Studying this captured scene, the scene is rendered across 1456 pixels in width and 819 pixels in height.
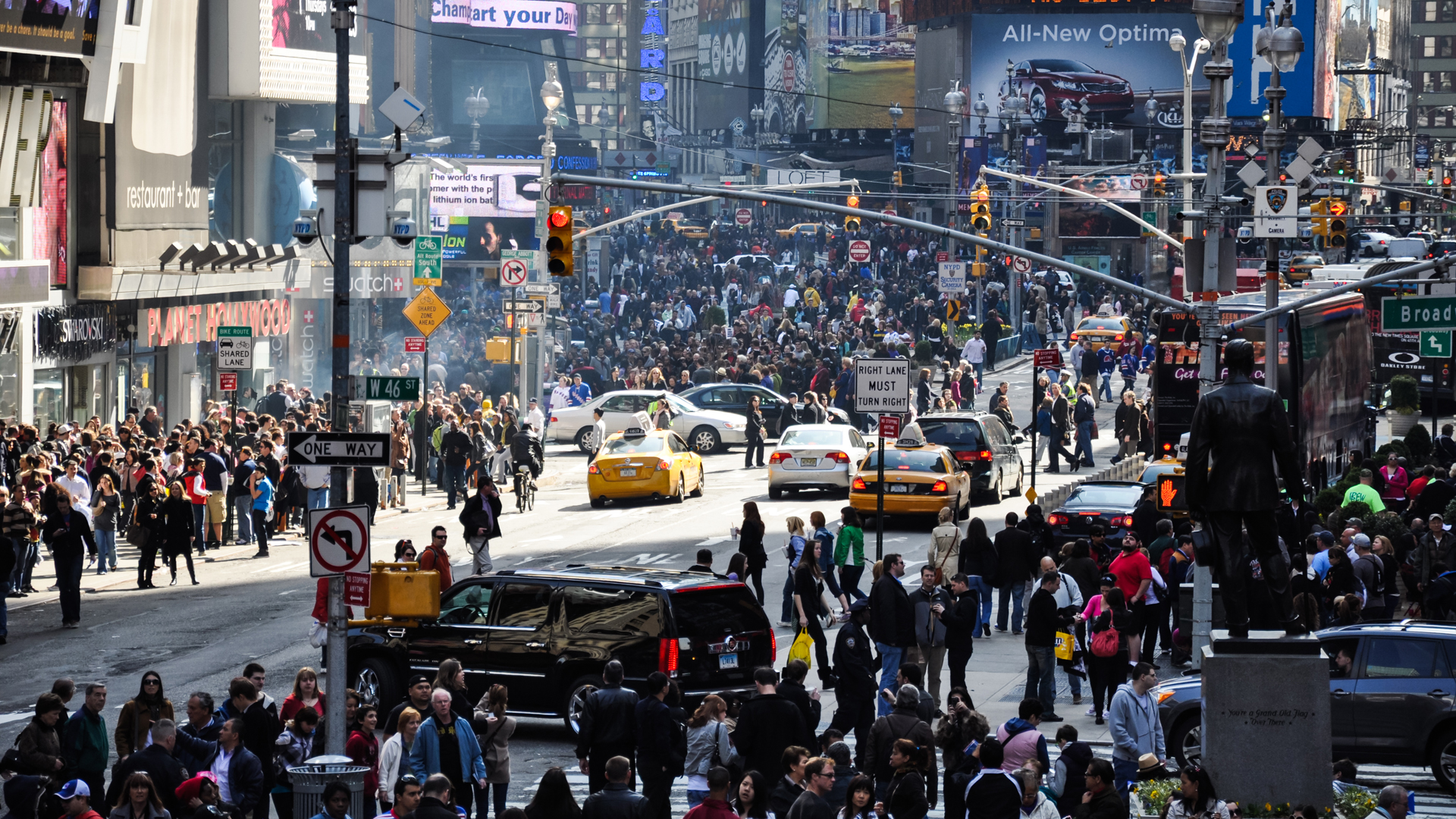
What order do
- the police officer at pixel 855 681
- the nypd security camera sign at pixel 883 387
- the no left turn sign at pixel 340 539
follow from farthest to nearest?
1. the nypd security camera sign at pixel 883 387
2. the police officer at pixel 855 681
3. the no left turn sign at pixel 340 539

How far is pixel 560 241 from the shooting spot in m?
25.5

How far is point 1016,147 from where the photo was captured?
82375mm

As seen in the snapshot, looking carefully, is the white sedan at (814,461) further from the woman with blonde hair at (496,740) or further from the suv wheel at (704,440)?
the woman with blonde hair at (496,740)

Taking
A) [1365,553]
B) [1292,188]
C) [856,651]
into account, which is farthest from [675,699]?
[1292,188]

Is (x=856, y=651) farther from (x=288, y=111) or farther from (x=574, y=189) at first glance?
(x=574, y=189)

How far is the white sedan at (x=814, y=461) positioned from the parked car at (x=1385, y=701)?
17.2 metres

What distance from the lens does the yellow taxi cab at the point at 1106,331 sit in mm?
54531

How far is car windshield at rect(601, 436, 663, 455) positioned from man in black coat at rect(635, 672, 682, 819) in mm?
20869

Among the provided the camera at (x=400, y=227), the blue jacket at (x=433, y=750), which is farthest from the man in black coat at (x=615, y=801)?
the camera at (x=400, y=227)

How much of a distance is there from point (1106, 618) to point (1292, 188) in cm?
1089

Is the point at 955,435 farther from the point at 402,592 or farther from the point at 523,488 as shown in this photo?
the point at 402,592

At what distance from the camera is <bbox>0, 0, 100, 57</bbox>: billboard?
3219 cm

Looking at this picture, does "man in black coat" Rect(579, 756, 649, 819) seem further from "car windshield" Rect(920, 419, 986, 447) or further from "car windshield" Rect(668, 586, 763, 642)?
"car windshield" Rect(920, 419, 986, 447)

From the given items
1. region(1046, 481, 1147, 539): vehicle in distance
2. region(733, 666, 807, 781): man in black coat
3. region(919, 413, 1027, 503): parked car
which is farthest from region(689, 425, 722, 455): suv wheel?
region(733, 666, 807, 781): man in black coat
